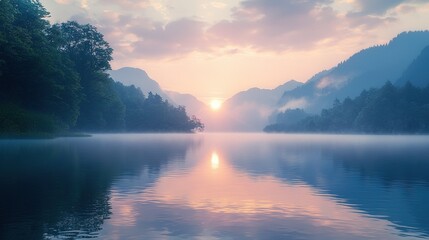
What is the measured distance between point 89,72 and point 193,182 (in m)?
103

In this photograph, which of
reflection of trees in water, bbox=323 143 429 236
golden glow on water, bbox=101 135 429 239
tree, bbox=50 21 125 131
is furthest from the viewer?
tree, bbox=50 21 125 131

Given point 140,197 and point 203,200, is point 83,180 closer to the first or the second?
point 140,197

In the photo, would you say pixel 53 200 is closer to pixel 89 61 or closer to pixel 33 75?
pixel 33 75

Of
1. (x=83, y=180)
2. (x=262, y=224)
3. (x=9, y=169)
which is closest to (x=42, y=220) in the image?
(x=262, y=224)

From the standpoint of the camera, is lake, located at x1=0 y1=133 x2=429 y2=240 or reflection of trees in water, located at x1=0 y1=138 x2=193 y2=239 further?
lake, located at x1=0 y1=133 x2=429 y2=240

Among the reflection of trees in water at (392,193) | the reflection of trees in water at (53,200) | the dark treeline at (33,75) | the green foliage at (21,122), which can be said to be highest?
the dark treeline at (33,75)

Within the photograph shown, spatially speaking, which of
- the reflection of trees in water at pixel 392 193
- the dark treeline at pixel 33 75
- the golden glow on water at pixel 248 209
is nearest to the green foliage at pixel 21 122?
the dark treeline at pixel 33 75

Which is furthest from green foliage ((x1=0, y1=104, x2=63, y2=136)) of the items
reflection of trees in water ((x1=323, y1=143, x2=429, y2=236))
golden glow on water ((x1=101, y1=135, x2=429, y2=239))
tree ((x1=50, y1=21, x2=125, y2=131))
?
reflection of trees in water ((x1=323, y1=143, x2=429, y2=236))

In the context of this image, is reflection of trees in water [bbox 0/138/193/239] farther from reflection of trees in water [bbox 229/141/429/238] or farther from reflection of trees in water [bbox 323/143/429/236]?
reflection of trees in water [bbox 323/143/429/236]

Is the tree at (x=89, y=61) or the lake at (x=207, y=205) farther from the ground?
the tree at (x=89, y=61)

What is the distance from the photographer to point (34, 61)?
84.9 metres

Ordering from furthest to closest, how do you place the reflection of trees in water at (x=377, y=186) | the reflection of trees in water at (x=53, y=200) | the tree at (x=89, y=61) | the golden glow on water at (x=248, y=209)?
the tree at (x=89, y=61) → the reflection of trees in water at (x=377, y=186) → the golden glow on water at (x=248, y=209) → the reflection of trees in water at (x=53, y=200)

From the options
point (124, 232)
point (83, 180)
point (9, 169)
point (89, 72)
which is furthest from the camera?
point (89, 72)

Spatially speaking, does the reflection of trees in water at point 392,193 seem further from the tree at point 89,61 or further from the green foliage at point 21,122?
the tree at point 89,61
